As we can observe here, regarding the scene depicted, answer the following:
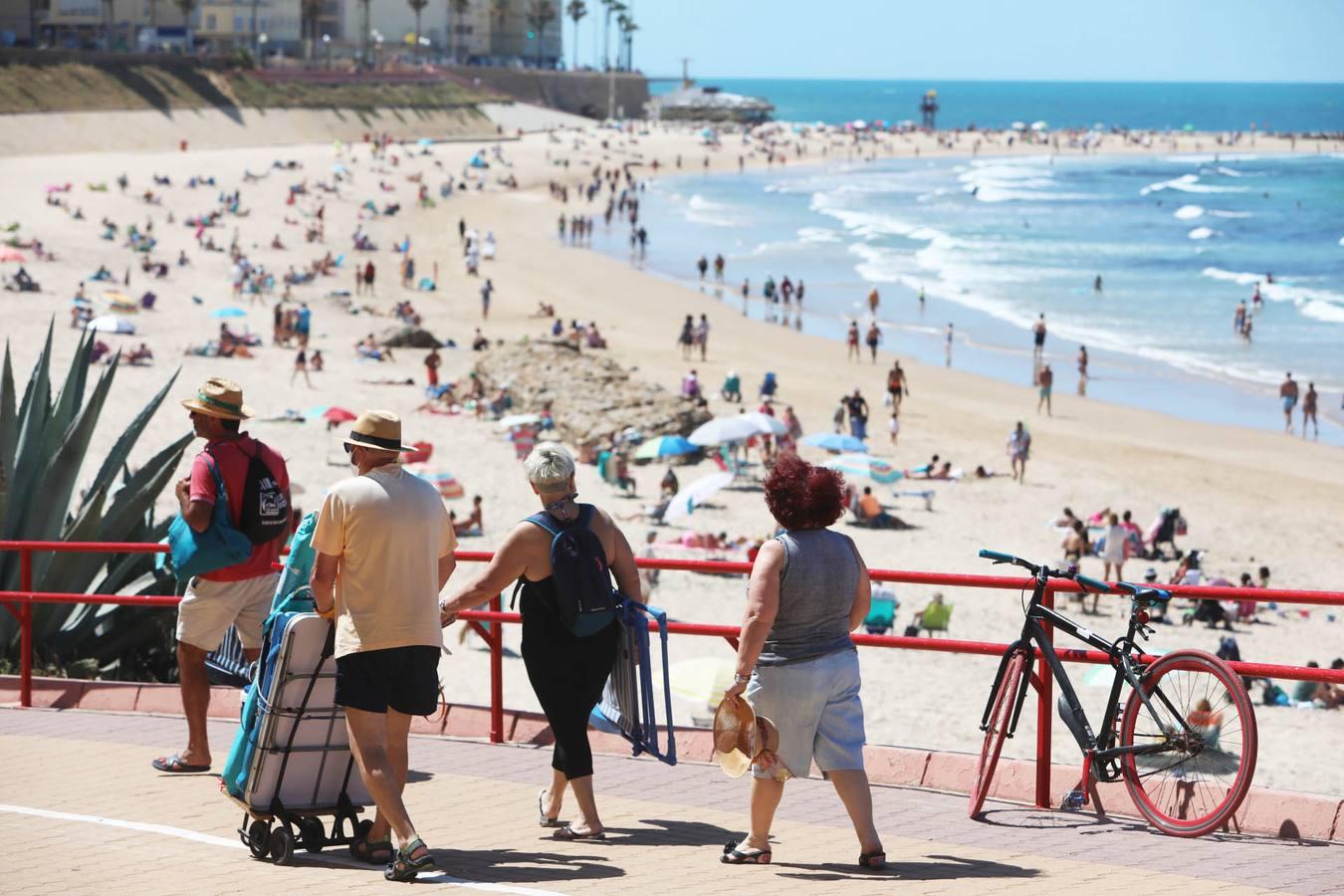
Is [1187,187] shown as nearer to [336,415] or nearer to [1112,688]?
[336,415]

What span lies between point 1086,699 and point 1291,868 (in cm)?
909

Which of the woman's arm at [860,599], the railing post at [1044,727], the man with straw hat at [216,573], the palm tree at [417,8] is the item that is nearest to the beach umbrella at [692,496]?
the man with straw hat at [216,573]

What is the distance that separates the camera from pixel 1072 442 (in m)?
26.7

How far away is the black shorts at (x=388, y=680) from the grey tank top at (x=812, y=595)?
1.06 metres

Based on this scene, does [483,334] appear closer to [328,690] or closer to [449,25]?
[328,690]

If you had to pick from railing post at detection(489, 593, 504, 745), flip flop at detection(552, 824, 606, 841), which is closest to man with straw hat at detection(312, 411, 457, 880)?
flip flop at detection(552, 824, 606, 841)

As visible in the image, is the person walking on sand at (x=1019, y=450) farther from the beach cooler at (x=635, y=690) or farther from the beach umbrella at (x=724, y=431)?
the beach cooler at (x=635, y=690)

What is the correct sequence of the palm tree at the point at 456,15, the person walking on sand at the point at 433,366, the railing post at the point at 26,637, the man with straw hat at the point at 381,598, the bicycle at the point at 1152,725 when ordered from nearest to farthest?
the man with straw hat at the point at 381,598, the bicycle at the point at 1152,725, the railing post at the point at 26,637, the person walking on sand at the point at 433,366, the palm tree at the point at 456,15

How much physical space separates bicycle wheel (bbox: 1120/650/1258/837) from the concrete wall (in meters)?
117

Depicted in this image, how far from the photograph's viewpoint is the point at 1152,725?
5.58 m

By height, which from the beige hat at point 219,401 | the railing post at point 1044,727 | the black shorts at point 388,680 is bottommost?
the railing post at point 1044,727

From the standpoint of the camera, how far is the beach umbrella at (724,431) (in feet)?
73.5

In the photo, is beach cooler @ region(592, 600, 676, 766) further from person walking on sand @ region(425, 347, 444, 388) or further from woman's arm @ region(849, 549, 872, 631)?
person walking on sand @ region(425, 347, 444, 388)

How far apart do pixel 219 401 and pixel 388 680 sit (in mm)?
1412
